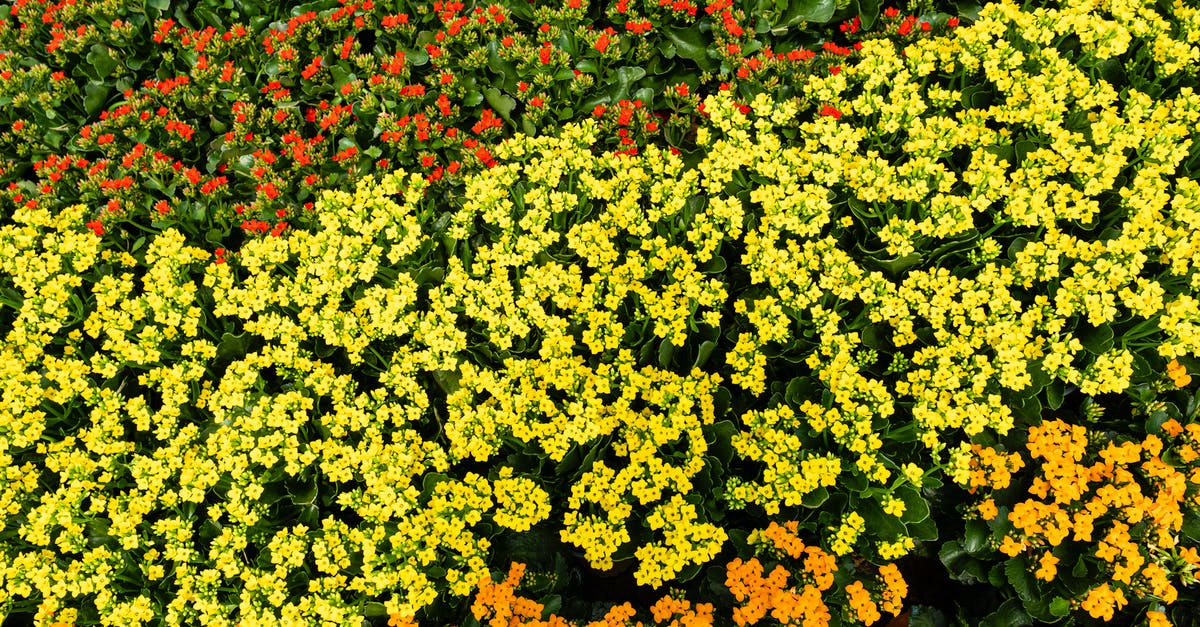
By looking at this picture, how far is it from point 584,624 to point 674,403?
118cm

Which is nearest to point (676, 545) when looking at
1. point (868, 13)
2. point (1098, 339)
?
point (1098, 339)

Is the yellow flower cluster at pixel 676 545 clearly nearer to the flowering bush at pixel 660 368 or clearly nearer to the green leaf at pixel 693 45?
the flowering bush at pixel 660 368

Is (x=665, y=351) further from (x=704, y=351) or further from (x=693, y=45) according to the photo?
(x=693, y=45)

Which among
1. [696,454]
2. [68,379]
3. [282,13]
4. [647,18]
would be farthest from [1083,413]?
[282,13]

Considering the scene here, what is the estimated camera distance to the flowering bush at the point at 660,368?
362 cm

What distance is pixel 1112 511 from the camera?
369 cm

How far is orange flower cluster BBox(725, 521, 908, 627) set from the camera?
3.49 meters

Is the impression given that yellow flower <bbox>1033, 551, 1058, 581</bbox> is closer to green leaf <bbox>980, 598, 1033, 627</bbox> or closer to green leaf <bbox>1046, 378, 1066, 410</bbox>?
green leaf <bbox>980, 598, 1033, 627</bbox>

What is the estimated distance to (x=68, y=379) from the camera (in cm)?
398

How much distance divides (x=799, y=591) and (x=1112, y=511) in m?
1.48

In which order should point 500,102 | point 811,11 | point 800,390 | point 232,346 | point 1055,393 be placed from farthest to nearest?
point 811,11 < point 500,102 < point 232,346 < point 800,390 < point 1055,393

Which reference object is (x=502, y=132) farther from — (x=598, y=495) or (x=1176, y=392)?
(x=1176, y=392)

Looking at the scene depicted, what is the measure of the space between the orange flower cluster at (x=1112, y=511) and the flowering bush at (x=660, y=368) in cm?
2

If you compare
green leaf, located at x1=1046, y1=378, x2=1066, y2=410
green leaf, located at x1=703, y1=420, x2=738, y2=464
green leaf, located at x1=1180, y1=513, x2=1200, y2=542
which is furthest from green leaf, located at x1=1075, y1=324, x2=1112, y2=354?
green leaf, located at x1=703, y1=420, x2=738, y2=464
